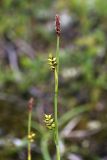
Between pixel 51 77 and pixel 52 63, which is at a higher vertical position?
pixel 51 77

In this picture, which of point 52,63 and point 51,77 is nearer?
point 52,63

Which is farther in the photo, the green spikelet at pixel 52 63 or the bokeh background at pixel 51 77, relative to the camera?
the bokeh background at pixel 51 77

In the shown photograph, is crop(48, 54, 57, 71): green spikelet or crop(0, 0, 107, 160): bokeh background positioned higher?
crop(0, 0, 107, 160): bokeh background

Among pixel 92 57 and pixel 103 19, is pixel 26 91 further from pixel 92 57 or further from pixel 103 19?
pixel 103 19

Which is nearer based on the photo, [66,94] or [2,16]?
[66,94]

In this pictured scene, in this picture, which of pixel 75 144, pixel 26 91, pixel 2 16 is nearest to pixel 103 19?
pixel 2 16

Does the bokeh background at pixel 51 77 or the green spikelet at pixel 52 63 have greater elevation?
the bokeh background at pixel 51 77

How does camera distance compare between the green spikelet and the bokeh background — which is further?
the bokeh background

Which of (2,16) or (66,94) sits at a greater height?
(2,16)
